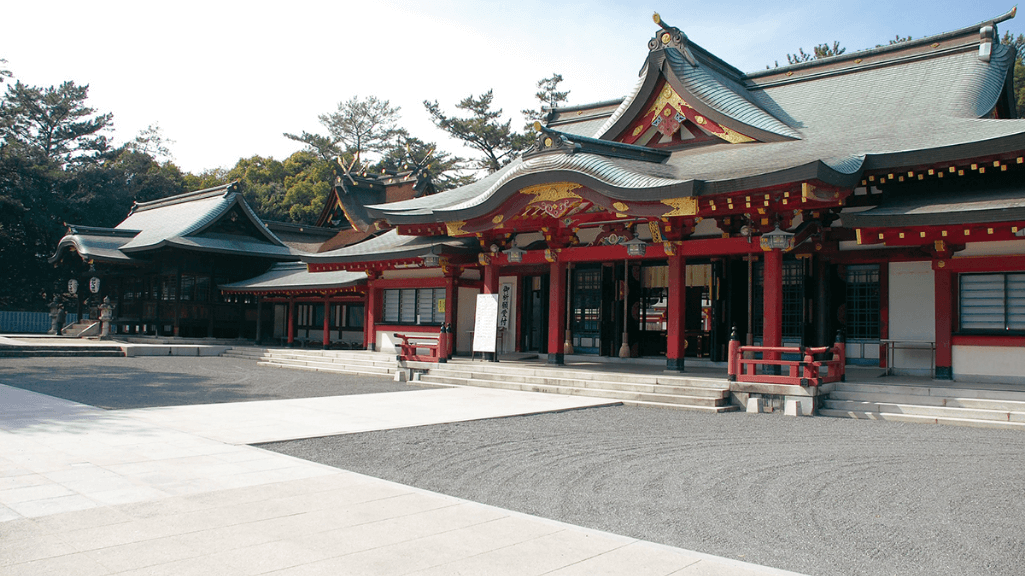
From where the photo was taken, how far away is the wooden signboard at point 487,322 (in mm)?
16047

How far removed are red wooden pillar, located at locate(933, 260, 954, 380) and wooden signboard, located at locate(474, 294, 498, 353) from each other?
861 centimetres

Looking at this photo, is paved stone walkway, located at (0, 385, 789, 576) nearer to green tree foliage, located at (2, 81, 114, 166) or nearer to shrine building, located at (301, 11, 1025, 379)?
shrine building, located at (301, 11, 1025, 379)

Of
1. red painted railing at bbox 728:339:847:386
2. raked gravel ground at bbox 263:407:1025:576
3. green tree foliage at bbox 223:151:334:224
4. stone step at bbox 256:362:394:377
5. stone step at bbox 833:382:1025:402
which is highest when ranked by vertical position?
green tree foliage at bbox 223:151:334:224

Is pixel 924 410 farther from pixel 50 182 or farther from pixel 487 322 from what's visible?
pixel 50 182

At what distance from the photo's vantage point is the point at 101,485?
5574 millimetres

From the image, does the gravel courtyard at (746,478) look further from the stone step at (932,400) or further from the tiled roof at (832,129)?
the tiled roof at (832,129)

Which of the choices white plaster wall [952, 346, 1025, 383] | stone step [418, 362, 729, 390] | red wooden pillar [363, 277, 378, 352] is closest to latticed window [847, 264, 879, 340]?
white plaster wall [952, 346, 1025, 383]

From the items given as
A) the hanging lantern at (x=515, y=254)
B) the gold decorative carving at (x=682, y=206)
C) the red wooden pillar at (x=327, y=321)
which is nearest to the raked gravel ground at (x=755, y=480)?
the gold decorative carving at (x=682, y=206)

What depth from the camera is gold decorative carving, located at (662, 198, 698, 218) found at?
12.0 m

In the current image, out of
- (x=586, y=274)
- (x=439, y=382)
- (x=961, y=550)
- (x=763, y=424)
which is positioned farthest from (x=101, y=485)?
(x=586, y=274)

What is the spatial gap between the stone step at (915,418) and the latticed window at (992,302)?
2.39 metres

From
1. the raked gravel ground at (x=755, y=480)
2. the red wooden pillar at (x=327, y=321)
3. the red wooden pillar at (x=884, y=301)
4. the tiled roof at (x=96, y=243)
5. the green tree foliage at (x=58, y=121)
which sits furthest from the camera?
the green tree foliage at (x=58, y=121)

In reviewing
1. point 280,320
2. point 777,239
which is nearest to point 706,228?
point 777,239

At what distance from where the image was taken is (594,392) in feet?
41.9
